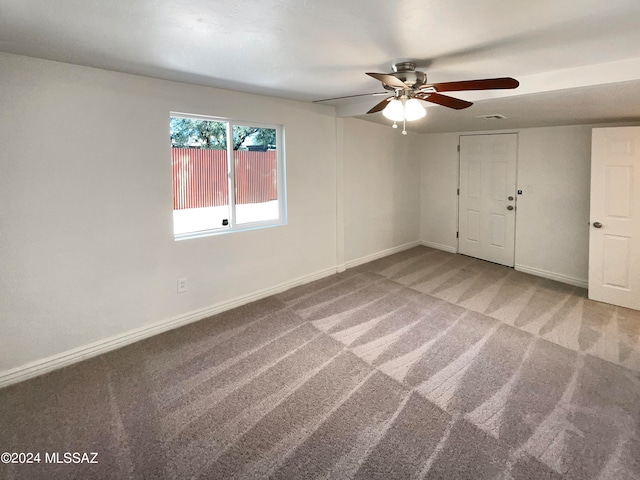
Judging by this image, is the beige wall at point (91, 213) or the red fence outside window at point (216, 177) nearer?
the beige wall at point (91, 213)

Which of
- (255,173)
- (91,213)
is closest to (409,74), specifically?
(255,173)

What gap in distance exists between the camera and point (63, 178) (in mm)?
2574

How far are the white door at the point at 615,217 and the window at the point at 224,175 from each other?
3.48m

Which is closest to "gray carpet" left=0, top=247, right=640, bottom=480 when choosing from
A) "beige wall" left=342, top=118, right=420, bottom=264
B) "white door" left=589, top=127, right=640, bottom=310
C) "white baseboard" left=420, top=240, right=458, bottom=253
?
"white door" left=589, top=127, right=640, bottom=310

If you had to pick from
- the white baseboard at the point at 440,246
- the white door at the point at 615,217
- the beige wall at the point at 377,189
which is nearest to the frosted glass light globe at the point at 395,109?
the beige wall at the point at 377,189

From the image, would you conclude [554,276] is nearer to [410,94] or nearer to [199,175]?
[410,94]

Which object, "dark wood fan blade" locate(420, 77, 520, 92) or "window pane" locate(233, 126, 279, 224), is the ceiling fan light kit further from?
"window pane" locate(233, 126, 279, 224)

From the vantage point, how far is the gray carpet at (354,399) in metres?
1.78

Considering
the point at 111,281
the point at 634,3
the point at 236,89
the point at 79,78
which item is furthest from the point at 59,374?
the point at 634,3

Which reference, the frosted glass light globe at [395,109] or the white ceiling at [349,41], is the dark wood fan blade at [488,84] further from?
the frosted glass light globe at [395,109]

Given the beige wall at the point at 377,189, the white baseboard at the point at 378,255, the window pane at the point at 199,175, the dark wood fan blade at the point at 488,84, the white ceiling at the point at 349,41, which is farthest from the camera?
the white baseboard at the point at 378,255

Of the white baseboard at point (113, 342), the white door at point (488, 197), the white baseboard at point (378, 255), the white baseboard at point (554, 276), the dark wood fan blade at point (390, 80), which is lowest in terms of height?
the white baseboard at point (113, 342)

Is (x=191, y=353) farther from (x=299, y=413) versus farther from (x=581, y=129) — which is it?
(x=581, y=129)

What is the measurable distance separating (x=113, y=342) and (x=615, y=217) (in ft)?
16.7
